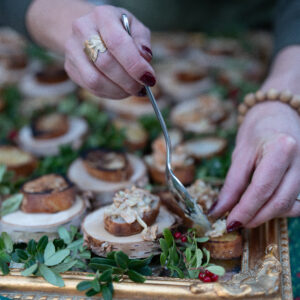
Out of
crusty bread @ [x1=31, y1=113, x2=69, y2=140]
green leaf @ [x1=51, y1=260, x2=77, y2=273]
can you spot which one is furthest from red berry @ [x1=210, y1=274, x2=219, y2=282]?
crusty bread @ [x1=31, y1=113, x2=69, y2=140]

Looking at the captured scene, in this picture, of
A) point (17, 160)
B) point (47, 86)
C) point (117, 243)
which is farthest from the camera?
point (47, 86)

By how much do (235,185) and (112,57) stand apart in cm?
35

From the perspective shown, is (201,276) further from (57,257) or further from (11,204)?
(11,204)

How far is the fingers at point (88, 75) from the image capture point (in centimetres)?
82

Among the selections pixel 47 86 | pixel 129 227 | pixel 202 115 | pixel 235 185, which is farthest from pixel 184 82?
pixel 129 227

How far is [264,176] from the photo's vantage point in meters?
0.78

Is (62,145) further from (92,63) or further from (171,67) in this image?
(171,67)

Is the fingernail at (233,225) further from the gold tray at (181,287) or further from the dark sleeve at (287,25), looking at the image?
the dark sleeve at (287,25)

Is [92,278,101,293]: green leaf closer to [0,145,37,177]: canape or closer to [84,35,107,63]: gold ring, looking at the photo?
[84,35,107,63]: gold ring

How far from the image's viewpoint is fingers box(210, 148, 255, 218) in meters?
0.86

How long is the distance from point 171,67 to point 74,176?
0.84 m

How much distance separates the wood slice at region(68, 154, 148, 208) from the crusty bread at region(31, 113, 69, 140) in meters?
0.18

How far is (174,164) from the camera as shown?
3.49ft

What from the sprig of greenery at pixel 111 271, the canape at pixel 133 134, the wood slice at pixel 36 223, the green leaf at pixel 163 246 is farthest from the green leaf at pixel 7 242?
the canape at pixel 133 134
